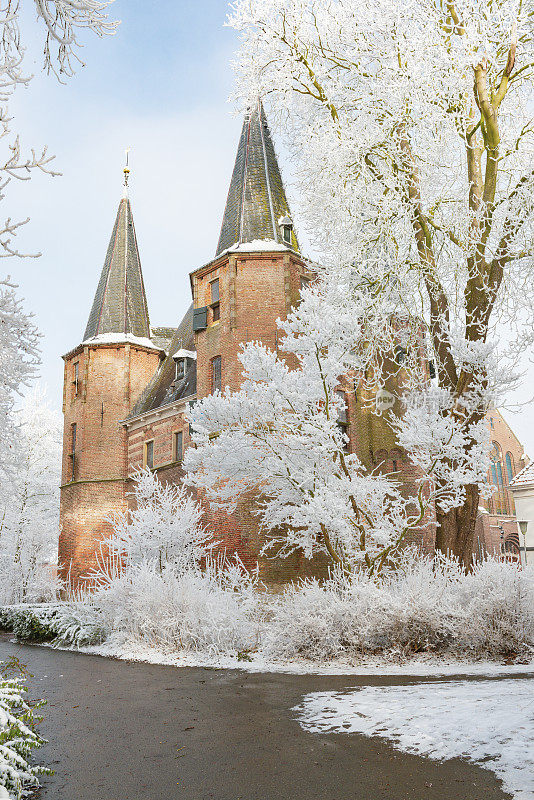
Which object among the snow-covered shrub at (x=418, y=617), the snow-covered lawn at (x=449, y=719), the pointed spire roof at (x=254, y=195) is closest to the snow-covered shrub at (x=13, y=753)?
the snow-covered lawn at (x=449, y=719)

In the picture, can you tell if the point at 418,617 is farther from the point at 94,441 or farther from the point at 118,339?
the point at 118,339

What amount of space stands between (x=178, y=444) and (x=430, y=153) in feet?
56.1

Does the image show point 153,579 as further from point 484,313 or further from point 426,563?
point 484,313

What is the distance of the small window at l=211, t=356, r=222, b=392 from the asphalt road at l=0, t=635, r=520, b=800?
16078 millimetres

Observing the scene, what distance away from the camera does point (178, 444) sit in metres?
26.6

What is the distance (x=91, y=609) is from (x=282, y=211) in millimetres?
16291

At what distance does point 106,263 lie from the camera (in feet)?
109

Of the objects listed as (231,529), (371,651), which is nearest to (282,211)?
(231,529)

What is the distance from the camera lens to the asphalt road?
3.80 m

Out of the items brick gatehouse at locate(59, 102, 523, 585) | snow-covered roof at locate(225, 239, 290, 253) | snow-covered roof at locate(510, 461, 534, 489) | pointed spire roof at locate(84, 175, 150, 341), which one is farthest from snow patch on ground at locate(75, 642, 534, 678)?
pointed spire roof at locate(84, 175, 150, 341)

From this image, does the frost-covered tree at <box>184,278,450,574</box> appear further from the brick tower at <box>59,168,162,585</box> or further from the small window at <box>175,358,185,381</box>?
the brick tower at <box>59,168,162,585</box>

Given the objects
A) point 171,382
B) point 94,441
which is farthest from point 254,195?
point 94,441

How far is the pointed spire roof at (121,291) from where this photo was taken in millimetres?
31266

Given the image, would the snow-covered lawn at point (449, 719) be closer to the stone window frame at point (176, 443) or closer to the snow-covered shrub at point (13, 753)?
the snow-covered shrub at point (13, 753)
